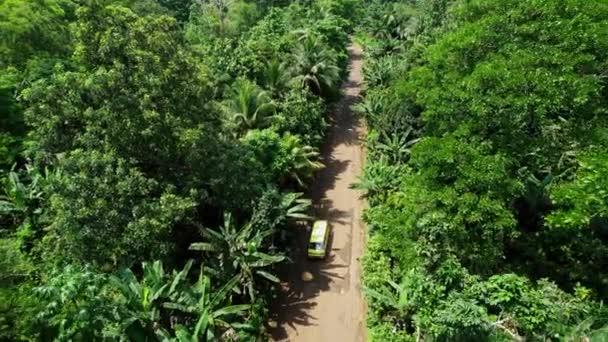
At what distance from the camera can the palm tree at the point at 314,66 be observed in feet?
88.9

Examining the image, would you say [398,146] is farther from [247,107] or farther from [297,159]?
[247,107]

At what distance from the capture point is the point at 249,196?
16547 millimetres

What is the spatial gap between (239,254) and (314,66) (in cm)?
1605

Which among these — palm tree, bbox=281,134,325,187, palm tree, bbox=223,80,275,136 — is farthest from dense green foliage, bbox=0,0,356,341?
palm tree, bbox=223,80,275,136

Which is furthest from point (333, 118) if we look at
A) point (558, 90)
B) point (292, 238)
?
point (558, 90)

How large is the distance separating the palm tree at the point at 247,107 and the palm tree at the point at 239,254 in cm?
745

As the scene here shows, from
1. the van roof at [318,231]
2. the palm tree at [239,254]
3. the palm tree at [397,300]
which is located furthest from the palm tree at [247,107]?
the palm tree at [397,300]

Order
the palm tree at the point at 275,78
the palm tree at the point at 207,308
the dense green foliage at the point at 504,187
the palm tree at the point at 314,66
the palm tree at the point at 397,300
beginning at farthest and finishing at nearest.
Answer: the palm tree at the point at 314,66, the palm tree at the point at 275,78, the palm tree at the point at 397,300, the palm tree at the point at 207,308, the dense green foliage at the point at 504,187

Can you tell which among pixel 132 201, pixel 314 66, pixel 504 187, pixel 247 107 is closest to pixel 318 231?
pixel 247 107

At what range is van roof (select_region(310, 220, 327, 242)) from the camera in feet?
62.1

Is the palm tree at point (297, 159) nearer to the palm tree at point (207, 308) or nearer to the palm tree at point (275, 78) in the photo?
the palm tree at point (275, 78)

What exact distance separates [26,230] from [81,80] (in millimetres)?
6982

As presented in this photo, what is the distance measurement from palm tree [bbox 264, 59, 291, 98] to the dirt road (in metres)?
5.54

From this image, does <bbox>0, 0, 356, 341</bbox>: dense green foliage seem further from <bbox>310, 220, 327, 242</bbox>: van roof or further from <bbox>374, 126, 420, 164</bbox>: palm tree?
<bbox>374, 126, 420, 164</bbox>: palm tree
